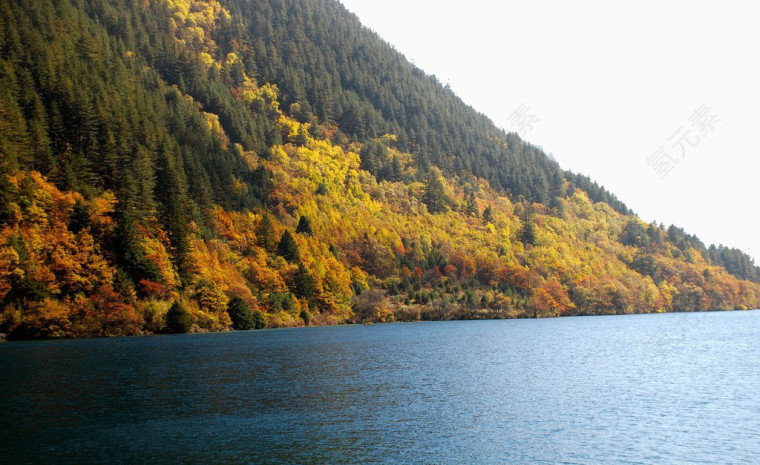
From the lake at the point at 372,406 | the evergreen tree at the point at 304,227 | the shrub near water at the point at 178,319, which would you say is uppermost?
the evergreen tree at the point at 304,227

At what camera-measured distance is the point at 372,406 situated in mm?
46375

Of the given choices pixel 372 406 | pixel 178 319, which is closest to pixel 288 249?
pixel 178 319

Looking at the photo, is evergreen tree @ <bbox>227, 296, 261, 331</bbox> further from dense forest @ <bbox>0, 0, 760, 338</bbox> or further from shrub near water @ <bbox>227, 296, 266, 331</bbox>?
dense forest @ <bbox>0, 0, 760, 338</bbox>

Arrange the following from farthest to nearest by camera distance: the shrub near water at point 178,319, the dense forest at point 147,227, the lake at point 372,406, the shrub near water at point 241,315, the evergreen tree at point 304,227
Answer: the evergreen tree at point 304,227, the shrub near water at point 241,315, the shrub near water at point 178,319, the dense forest at point 147,227, the lake at point 372,406

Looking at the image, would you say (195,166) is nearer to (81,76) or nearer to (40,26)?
(81,76)

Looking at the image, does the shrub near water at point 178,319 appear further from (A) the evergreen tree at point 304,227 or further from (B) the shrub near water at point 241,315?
(A) the evergreen tree at point 304,227

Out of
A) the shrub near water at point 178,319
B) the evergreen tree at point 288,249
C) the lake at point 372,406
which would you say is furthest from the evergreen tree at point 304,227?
the lake at point 372,406

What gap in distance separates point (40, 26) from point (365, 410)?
551 feet

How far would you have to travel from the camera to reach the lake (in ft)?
112

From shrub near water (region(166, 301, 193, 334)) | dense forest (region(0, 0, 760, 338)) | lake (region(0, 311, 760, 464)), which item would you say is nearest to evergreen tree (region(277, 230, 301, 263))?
dense forest (region(0, 0, 760, 338))

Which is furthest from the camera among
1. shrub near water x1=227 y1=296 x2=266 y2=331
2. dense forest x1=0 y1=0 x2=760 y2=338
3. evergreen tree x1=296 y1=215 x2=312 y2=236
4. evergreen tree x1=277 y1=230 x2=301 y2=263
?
evergreen tree x1=296 y1=215 x2=312 y2=236

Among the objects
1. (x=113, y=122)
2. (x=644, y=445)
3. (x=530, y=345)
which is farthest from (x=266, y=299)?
(x=644, y=445)

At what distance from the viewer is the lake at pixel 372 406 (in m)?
34.2

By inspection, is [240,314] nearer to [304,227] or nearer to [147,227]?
[147,227]
